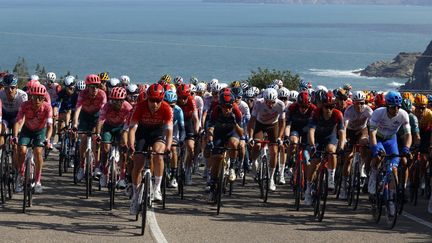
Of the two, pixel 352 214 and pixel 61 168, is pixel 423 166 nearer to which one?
pixel 352 214

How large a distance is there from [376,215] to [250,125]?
3372mm

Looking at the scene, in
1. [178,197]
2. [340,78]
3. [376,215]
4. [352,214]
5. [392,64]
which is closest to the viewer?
[376,215]

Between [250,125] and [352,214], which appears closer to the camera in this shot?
[352,214]

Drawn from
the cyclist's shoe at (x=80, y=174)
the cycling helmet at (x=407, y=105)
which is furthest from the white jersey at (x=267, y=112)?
the cyclist's shoe at (x=80, y=174)

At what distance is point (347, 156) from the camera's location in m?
14.8

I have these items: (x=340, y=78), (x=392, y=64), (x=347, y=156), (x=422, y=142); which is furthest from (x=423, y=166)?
(x=392, y=64)

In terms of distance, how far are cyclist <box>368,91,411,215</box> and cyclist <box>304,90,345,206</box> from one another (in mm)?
599

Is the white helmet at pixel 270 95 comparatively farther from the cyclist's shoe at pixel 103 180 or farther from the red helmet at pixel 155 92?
the red helmet at pixel 155 92

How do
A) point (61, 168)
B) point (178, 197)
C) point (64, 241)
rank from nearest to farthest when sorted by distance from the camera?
point (64, 241)
point (178, 197)
point (61, 168)

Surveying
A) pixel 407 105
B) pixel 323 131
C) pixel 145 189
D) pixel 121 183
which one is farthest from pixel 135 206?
pixel 407 105

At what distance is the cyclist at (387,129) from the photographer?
1270 centimetres

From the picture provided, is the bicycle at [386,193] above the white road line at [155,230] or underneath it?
above

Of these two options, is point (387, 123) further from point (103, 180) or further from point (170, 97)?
point (103, 180)

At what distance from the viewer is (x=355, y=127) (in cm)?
1531
